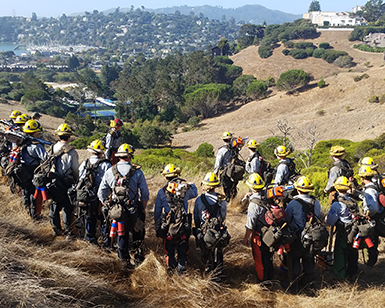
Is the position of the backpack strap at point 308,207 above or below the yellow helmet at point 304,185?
below

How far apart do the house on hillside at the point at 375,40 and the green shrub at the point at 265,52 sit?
76.7 ft

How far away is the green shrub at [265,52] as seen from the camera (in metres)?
81.1

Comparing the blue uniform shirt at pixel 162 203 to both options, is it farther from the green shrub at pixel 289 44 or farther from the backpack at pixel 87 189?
the green shrub at pixel 289 44

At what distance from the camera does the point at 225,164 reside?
7.07 meters

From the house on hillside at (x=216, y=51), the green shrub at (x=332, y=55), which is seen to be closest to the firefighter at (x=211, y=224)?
the green shrub at (x=332, y=55)

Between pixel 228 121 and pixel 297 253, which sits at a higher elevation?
pixel 297 253

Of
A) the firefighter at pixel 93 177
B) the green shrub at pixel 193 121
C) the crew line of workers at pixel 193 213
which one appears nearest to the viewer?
the crew line of workers at pixel 193 213

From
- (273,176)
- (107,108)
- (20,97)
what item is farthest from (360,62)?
(273,176)

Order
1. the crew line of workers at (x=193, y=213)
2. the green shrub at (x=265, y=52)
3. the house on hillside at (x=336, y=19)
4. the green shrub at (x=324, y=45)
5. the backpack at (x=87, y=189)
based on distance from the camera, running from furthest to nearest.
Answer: the house on hillside at (x=336, y=19) < the green shrub at (x=324, y=45) < the green shrub at (x=265, y=52) < the backpack at (x=87, y=189) < the crew line of workers at (x=193, y=213)

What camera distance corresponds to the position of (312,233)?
14.5 ft

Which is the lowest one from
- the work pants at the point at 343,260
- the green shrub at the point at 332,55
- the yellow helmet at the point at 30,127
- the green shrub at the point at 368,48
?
the work pants at the point at 343,260

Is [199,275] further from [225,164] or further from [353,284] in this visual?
[225,164]

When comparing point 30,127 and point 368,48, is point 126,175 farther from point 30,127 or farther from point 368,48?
point 368,48

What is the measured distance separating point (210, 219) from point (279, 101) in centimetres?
5091
